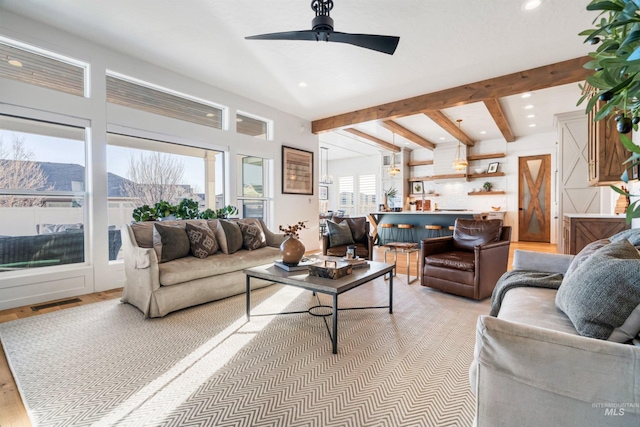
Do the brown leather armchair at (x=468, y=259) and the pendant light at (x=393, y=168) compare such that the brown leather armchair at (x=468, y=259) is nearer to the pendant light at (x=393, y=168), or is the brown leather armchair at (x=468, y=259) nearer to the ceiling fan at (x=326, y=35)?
the ceiling fan at (x=326, y=35)

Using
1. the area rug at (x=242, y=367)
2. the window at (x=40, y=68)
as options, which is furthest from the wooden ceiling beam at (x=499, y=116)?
the window at (x=40, y=68)

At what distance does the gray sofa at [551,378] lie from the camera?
91 cm

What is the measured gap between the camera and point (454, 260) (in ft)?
11.2

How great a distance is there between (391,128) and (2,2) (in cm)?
621

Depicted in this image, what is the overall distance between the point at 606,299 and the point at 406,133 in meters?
7.03

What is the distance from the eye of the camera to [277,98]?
5371 mm

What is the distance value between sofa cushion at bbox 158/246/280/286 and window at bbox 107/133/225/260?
1.53 metres

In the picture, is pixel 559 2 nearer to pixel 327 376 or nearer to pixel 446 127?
pixel 327 376

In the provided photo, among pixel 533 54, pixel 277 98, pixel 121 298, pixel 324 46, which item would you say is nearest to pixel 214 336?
pixel 121 298

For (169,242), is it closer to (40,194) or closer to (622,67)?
(40,194)

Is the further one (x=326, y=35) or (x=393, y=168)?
(x=393, y=168)

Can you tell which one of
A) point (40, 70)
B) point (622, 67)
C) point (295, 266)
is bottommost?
point (295, 266)

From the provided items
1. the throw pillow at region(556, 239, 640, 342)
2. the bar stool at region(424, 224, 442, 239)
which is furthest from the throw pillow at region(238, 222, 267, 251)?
the bar stool at region(424, 224, 442, 239)

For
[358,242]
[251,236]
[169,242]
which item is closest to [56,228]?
[169,242]
